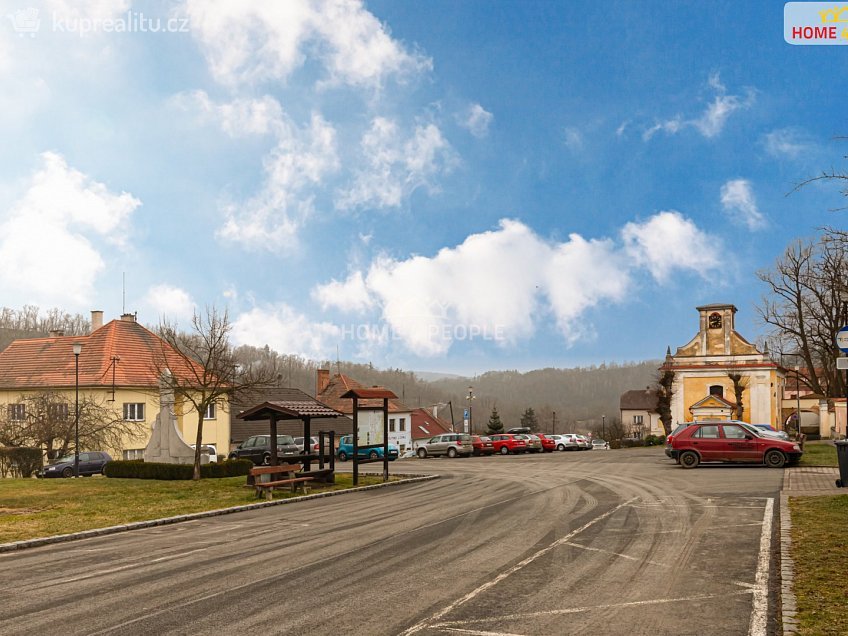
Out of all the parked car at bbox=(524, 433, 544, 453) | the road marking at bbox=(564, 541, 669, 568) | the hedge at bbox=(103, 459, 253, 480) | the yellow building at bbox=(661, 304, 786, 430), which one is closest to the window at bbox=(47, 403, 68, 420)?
the hedge at bbox=(103, 459, 253, 480)

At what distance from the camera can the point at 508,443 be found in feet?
149

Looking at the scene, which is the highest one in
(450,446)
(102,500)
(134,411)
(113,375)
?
(113,375)

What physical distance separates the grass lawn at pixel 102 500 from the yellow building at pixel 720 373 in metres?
40.6

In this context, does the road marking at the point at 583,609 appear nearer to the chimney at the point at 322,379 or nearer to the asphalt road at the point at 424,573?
the asphalt road at the point at 424,573

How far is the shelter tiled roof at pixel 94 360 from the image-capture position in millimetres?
45719

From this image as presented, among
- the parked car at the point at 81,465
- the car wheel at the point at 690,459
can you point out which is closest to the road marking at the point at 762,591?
the car wheel at the point at 690,459

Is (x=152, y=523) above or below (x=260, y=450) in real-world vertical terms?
above

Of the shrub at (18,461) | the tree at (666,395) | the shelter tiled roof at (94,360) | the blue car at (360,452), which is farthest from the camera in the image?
the tree at (666,395)

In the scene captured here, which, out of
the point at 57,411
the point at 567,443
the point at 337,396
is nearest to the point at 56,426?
the point at 57,411

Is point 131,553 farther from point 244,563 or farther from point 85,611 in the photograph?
point 85,611

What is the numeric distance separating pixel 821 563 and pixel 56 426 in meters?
34.3

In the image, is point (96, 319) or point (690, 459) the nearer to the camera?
point (690, 459)

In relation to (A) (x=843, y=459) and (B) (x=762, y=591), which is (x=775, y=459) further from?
(B) (x=762, y=591)

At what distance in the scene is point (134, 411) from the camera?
4581cm
